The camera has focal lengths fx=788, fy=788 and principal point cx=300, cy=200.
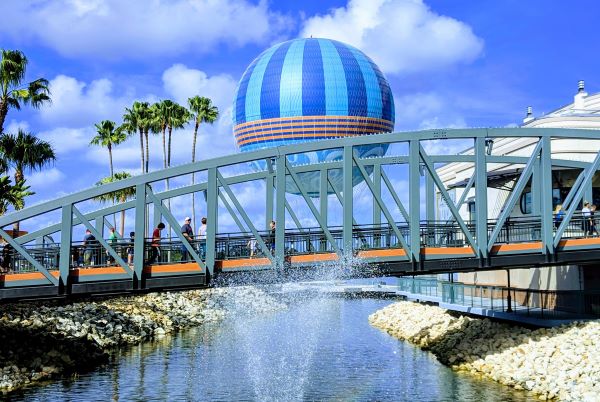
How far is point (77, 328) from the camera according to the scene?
114ft

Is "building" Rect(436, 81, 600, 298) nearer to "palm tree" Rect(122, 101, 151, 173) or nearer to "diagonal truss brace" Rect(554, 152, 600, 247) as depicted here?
"diagonal truss brace" Rect(554, 152, 600, 247)

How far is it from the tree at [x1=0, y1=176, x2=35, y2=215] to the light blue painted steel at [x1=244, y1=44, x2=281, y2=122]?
22.0m

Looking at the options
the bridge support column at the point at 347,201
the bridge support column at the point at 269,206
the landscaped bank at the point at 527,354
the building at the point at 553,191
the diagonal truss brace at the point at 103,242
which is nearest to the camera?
the diagonal truss brace at the point at 103,242

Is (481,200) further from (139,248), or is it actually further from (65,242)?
(65,242)

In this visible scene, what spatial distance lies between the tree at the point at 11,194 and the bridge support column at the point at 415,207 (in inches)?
848

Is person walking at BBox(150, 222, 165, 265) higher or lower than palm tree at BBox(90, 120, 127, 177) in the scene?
lower

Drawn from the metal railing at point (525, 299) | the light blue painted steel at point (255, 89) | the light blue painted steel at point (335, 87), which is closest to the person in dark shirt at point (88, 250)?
the metal railing at point (525, 299)

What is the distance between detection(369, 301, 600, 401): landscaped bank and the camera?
2447cm

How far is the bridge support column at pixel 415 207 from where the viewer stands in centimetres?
2505

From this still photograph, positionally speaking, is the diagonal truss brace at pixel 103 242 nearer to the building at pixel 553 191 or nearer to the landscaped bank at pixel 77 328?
the landscaped bank at pixel 77 328

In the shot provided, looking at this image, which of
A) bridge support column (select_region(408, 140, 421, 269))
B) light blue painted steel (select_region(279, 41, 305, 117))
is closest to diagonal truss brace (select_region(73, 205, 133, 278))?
bridge support column (select_region(408, 140, 421, 269))

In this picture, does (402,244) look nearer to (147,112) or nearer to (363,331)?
(363,331)

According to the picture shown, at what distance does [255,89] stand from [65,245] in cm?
4154

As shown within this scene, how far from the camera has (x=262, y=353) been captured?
35.2 m
